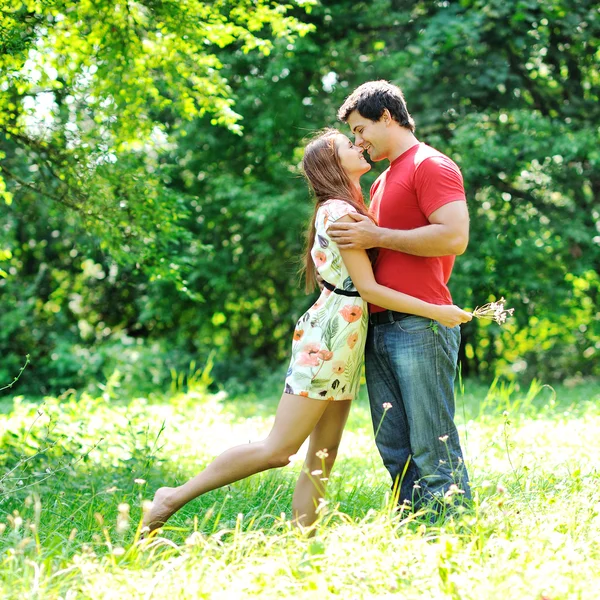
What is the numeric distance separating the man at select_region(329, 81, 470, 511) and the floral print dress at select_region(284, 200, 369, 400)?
0.29ft

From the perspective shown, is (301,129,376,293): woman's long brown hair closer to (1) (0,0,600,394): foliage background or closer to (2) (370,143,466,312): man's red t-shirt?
(2) (370,143,466,312): man's red t-shirt

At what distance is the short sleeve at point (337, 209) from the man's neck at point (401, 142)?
348 millimetres

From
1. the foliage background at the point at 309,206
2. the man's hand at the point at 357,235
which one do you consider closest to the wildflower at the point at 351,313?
the man's hand at the point at 357,235

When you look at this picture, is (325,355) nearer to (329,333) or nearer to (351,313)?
(329,333)

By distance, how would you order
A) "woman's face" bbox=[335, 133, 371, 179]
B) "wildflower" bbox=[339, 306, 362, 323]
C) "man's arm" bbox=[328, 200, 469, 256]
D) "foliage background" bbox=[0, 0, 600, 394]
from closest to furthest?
"man's arm" bbox=[328, 200, 469, 256] → "wildflower" bbox=[339, 306, 362, 323] → "woman's face" bbox=[335, 133, 371, 179] → "foliage background" bbox=[0, 0, 600, 394]

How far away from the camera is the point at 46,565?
2.42 meters

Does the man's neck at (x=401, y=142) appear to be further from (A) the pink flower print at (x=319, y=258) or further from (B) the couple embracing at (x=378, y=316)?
(A) the pink flower print at (x=319, y=258)

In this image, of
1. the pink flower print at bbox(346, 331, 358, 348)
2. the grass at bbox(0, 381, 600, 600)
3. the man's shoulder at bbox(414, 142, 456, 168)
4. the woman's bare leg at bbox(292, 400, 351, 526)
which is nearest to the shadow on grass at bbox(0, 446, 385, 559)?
the grass at bbox(0, 381, 600, 600)

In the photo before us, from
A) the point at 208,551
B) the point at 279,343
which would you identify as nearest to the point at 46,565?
the point at 208,551

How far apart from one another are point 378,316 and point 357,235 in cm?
40

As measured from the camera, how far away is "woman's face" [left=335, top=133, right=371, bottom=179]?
3107 mm

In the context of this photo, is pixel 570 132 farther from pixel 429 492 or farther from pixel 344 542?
pixel 344 542

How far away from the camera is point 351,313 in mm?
3004

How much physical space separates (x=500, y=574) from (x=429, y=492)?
81 centimetres
